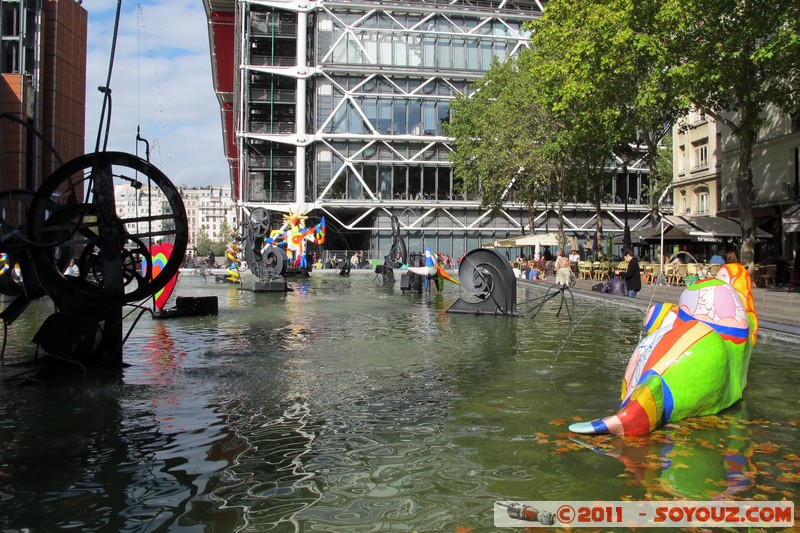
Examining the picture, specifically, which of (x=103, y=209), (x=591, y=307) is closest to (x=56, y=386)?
(x=103, y=209)

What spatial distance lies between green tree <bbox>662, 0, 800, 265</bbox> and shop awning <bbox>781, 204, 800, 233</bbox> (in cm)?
583

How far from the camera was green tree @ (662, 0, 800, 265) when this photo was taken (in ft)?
71.0

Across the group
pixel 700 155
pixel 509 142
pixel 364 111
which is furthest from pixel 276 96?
pixel 700 155

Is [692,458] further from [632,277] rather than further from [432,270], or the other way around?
[432,270]

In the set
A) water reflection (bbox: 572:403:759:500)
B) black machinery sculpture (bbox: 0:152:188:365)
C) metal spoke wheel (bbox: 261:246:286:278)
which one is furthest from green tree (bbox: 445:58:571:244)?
water reflection (bbox: 572:403:759:500)

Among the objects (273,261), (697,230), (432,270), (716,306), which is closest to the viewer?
(716,306)

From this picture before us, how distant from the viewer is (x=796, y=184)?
33.5 meters

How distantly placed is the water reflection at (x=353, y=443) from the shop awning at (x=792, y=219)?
21.0 m

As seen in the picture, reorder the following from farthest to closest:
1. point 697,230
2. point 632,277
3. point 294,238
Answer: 1. point 294,238
2. point 697,230
3. point 632,277

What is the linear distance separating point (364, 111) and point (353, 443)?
207 ft

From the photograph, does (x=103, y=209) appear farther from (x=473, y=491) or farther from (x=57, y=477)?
(x=473, y=491)

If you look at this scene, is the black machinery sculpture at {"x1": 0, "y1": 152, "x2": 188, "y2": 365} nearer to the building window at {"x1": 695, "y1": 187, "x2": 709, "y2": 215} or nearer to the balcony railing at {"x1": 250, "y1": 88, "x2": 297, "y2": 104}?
A: the building window at {"x1": 695, "y1": 187, "x2": 709, "y2": 215}

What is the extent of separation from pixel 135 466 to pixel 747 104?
24596mm

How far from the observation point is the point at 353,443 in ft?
20.2
